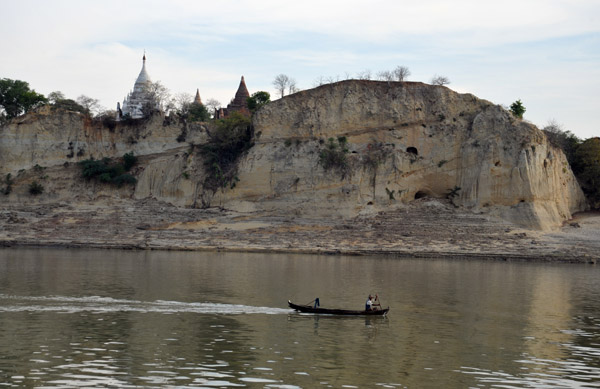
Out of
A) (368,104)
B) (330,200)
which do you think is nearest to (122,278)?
(330,200)

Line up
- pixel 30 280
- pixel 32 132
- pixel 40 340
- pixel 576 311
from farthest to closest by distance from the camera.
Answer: pixel 32 132
pixel 30 280
pixel 576 311
pixel 40 340

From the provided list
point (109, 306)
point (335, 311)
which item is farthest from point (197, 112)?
point (335, 311)

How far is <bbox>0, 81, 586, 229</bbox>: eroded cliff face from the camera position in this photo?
186 ft

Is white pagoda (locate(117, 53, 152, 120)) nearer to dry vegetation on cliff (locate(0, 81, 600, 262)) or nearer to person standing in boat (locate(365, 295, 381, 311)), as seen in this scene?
dry vegetation on cliff (locate(0, 81, 600, 262))

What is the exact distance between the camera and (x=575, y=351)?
2117 centimetres

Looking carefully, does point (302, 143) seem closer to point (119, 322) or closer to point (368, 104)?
point (368, 104)

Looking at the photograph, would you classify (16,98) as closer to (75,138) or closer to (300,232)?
(75,138)

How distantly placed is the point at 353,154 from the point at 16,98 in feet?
99.5

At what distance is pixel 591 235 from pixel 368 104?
782 inches

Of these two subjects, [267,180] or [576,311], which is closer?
[576,311]

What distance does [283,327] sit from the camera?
23.4 meters

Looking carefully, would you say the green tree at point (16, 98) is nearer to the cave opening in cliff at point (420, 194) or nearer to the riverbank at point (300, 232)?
the riverbank at point (300, 232)

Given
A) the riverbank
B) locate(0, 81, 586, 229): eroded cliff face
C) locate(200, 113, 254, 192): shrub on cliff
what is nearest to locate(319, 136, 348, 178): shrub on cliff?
locate(0, 81, 586, 229): eroded cliff face

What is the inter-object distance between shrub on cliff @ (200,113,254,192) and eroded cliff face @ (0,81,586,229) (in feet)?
2.23
